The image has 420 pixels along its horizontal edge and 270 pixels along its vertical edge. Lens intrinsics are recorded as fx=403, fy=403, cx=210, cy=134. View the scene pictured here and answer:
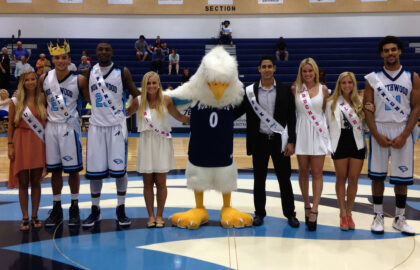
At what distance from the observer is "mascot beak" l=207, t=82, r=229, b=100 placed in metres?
3.85

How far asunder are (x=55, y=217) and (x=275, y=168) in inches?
91.1

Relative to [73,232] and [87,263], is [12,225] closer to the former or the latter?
[73,232]

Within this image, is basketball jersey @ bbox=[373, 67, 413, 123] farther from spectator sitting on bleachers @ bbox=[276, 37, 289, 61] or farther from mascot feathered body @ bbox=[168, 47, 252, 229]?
spectator sitting on bleachers @ bbox=[276, 37, 289, 61]

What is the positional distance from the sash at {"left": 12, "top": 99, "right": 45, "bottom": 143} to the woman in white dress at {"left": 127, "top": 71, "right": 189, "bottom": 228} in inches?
36.1

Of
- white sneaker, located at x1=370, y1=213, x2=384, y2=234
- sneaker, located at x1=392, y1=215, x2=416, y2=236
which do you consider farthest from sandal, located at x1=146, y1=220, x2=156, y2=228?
sneaker, located at x1=392, y1=215, x2=416, y2=236

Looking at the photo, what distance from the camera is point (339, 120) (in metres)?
3.89

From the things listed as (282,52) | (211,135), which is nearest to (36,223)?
(211,135)

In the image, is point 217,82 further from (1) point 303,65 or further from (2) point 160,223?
(2) point 160,223

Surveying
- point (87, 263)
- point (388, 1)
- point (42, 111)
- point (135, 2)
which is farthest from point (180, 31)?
point (87, 263)

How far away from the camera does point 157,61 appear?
48.1ft

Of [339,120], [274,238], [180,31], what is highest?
[180,31]

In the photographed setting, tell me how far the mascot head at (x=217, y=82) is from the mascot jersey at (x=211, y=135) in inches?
3.4

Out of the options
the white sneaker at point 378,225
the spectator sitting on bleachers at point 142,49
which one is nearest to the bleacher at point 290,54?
the spectator sitting on bleachers at point 142,49

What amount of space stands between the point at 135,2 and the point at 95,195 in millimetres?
14444
